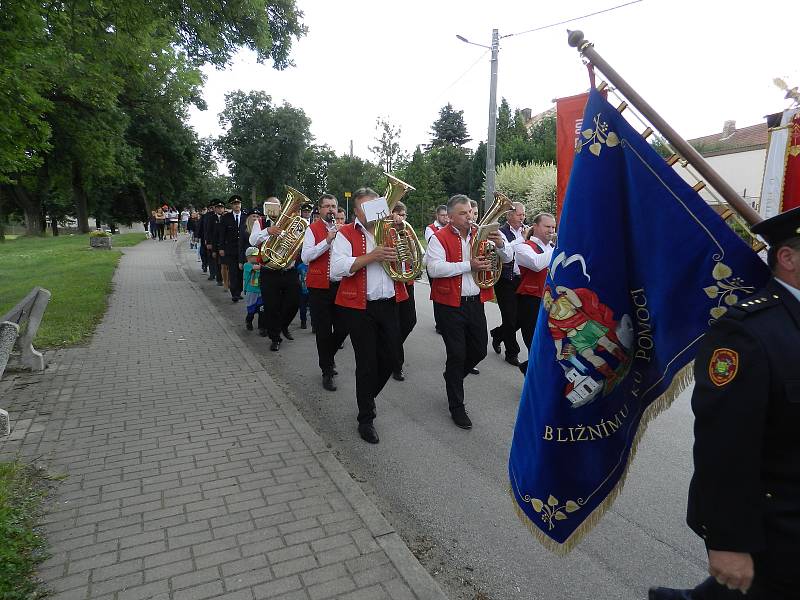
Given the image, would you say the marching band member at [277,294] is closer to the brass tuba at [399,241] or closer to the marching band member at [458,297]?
the brass tuba at [399,241]

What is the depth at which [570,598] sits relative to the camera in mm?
2799

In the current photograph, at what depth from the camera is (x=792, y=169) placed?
3574 millimetres

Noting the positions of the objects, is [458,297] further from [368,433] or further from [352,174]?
[352,174]

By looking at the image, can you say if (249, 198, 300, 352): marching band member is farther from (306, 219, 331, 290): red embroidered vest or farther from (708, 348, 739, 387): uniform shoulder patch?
(708, 348, 739, 387): uniform shoulder patch

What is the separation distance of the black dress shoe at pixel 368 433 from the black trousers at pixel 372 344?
5 cm

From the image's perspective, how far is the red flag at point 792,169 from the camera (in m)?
3.52

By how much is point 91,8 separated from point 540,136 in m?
47.9

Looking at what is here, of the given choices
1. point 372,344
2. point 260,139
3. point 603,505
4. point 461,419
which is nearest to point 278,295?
point 372,344

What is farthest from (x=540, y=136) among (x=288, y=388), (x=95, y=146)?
(x=288, y=388)

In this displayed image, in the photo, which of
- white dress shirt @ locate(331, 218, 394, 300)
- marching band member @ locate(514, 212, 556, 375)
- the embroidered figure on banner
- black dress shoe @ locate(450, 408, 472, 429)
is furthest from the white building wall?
the embroidered figure on banner

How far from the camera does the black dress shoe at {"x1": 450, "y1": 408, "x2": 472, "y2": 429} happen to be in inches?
199

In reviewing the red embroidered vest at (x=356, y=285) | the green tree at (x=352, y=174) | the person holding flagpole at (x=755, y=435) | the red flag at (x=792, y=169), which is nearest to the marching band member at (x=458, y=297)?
the red embroidered vest at (x=356, y=285)

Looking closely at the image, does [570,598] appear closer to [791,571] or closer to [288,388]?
[791,571]

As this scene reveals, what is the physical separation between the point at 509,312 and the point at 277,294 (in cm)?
346
